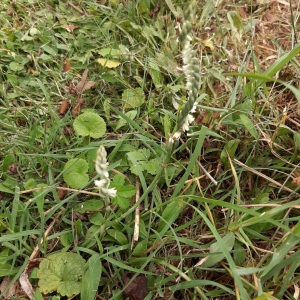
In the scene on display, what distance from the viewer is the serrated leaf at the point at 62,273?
140 centimetres

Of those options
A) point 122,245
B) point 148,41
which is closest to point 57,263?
point 122,245

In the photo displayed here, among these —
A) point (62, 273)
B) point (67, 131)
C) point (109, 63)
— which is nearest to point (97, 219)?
point (62, 273)

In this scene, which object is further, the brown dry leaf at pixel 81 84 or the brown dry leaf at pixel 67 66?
the brown dry leaf at pixel 67 66

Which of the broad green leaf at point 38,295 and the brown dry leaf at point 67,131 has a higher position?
the brown dry leaf at point 67,131

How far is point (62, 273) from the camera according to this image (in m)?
1.44

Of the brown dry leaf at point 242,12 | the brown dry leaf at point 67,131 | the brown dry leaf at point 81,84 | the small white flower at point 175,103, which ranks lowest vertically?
the brown dry leaf at point 67,131

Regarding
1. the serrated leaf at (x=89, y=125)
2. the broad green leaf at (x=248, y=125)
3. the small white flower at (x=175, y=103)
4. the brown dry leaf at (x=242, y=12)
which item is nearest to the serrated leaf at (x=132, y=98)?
the small white flower at (x=175, y=103)

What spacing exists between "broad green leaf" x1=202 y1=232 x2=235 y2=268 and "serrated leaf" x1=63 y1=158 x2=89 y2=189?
59 cm

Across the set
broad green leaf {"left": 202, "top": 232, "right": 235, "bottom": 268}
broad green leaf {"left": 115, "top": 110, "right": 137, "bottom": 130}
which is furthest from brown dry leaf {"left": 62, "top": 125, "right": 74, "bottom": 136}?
broad green leaf {"left": 202, "top": 232, "right": 235, "bottom": 268}

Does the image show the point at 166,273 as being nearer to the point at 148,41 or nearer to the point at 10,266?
the point at 10,266

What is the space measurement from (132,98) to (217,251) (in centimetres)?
93

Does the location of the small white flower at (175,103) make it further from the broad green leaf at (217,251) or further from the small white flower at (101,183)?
the small white flower at (101,183)

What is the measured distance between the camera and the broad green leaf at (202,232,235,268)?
55.4 inches

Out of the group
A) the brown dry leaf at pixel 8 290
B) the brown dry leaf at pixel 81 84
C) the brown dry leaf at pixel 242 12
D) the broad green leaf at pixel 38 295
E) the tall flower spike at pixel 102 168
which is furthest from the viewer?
the brown dry leaf at pixel 242 12
